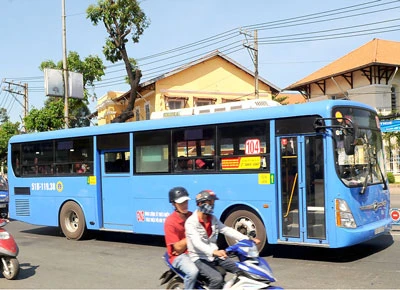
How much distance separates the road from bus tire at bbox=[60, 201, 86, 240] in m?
0.56

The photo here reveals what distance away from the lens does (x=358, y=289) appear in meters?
5.83

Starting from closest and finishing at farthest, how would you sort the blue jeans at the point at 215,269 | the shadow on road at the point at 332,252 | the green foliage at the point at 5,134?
the blue jeans at the point at 215,269
the shadow on road at the point at 332,252
the green foliage at the point at 5,134

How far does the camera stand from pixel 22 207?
40.9 feet

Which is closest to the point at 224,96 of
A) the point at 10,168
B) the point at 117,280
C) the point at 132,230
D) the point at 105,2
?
the point at 105,2

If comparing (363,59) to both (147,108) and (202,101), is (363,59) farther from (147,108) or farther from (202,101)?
(147,108)

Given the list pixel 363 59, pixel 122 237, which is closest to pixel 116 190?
pixel 122 237

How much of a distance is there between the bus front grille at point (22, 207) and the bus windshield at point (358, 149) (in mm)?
8689

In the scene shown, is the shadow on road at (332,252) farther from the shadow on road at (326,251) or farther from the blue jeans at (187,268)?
the blue jeans at (187,268)

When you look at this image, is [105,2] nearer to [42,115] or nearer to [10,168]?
[42,115]

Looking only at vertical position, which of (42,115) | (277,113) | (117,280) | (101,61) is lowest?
(117,280)

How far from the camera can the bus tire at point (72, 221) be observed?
11.0 metres

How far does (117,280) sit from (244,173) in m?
3.00

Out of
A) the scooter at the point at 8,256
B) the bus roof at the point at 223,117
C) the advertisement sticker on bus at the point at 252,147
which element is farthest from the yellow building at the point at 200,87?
the scooter at the point at 8,256

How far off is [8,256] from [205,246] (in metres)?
4.04
